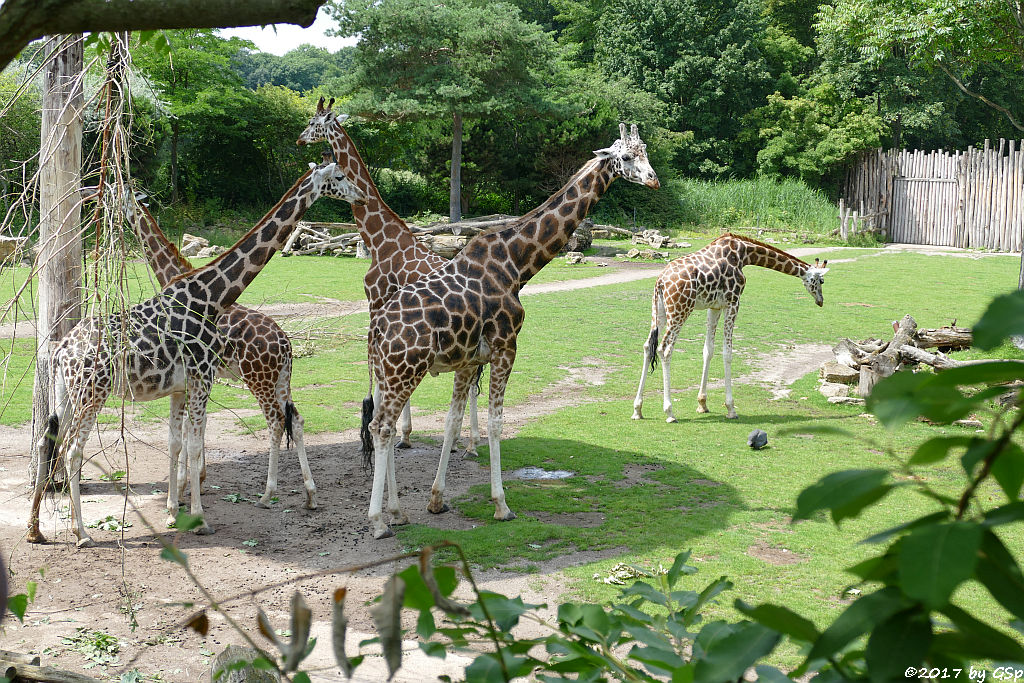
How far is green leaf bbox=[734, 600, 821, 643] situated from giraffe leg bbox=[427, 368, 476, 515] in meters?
5.85

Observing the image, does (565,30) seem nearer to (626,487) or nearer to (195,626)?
(626,487)

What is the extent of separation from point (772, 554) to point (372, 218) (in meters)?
4.45

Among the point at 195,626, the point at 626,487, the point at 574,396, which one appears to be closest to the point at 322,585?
the point at 626,487

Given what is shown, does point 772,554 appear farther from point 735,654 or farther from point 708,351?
point 735,654

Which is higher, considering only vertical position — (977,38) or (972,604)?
(977,38)

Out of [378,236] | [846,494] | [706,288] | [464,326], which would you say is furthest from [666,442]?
[846,494]

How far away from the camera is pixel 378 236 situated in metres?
7.86

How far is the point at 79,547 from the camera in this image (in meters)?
6.30

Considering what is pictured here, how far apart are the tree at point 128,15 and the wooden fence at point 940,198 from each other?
94.0ft

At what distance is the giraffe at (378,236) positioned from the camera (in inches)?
306

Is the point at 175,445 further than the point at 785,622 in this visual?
Yes

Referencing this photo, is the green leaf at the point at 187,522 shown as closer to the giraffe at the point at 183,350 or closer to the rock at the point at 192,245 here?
the giraffe at the point at 183,350

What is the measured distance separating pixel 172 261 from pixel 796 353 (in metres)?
9.91

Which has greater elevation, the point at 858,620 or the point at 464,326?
the point at 858,620
